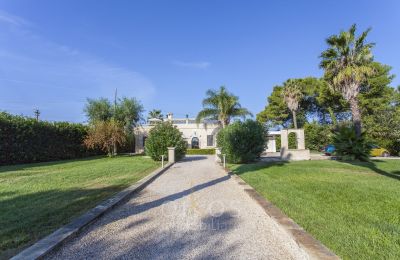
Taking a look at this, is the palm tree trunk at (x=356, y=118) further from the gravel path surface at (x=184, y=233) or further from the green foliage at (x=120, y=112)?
the green foliage at (x=120, y=112)

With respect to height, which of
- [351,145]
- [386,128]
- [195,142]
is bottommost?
[351,145]

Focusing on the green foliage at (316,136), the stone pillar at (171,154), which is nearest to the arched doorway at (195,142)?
the green foliage at (316,136)

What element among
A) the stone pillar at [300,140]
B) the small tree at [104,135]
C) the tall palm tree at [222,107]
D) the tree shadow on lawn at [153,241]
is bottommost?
the tree shadow on lawn at [153,241]

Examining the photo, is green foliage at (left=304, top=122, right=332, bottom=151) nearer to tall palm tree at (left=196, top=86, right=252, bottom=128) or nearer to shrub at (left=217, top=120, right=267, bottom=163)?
tall palm tree at (left=196, top=86, right=252, bottom=128)

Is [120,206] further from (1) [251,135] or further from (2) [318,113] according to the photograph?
(2) [318,113]

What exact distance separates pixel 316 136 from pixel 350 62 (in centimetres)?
1729

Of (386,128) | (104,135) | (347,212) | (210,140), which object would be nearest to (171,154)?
(104,135)

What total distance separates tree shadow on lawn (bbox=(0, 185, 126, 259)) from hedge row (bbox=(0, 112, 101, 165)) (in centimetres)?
1298

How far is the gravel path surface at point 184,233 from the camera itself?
12.0 feet

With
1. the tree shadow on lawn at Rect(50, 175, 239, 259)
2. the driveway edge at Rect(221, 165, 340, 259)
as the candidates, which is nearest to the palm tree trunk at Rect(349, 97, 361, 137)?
the driveway edge at Rect(221, 165, 340, 259)

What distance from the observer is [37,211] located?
5547 mm

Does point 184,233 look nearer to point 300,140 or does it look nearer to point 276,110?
point 300,140

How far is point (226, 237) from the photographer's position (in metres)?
4.27

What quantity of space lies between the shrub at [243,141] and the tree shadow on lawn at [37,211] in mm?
10274
